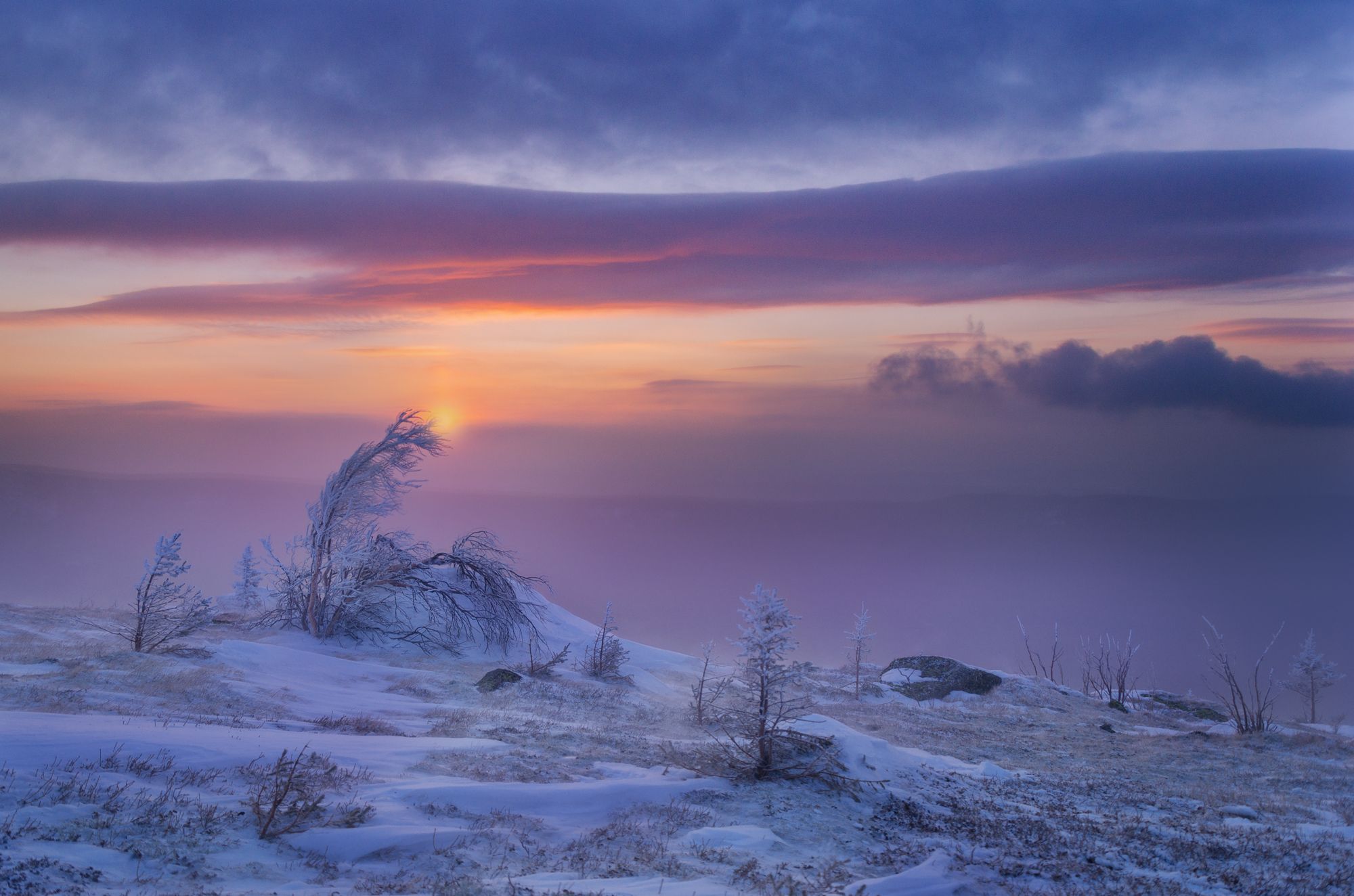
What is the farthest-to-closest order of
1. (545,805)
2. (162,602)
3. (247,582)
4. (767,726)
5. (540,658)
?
1. (247,582)
2. (540,658)
3. (162,602)
4. (767,726)
5. (545,805)

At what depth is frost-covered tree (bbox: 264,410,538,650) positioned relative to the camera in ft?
77.4

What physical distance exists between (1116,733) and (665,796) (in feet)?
52.4

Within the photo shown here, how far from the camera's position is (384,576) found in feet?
78.7

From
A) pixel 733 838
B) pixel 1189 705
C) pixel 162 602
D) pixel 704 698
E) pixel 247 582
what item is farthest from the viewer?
pixel 247 582

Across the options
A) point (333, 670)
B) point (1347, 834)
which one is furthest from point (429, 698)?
point (1347, 834)

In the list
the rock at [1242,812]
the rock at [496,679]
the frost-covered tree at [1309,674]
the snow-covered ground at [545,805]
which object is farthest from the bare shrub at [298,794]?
the frost-covered tree at [1309,674]

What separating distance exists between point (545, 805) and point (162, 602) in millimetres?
12927

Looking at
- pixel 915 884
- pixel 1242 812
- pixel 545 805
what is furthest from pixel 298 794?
pixel 1242 812

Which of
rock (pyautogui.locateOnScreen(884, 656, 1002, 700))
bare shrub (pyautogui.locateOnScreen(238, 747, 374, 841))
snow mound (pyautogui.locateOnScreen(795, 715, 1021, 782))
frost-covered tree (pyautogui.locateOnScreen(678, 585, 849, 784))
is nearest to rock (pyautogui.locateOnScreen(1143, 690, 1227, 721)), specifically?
rock (pyautogui.locateOnScreen(884, 656, 1002, 700))

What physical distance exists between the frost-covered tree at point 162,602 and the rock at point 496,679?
6.28 metres

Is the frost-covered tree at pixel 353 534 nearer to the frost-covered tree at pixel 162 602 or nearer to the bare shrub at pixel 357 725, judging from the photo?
the frost-covered tree at pixel 162 602

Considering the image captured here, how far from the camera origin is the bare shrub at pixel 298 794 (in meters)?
6.53

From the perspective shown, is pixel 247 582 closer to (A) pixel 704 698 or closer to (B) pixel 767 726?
(A) pixel 704 698

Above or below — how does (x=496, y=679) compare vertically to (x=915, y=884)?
below
